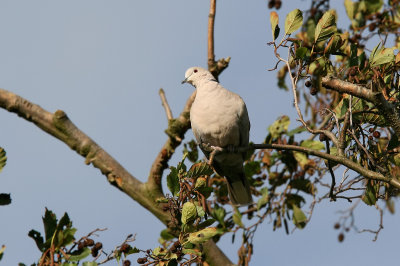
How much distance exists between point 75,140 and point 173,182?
2.05 m

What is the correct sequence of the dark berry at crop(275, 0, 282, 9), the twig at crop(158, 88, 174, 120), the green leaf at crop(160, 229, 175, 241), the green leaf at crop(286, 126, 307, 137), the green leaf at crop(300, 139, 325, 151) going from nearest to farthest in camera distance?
the green leaf at crop(160, 229, 175, 241) → the green leaf at crop(300, 139, 325, 151) → the green leaf at crop(286, 126, 307, 137) → the twig at crop(158, 88, 174, 120) → the dark berry at crop(275, 0, 282, 9)

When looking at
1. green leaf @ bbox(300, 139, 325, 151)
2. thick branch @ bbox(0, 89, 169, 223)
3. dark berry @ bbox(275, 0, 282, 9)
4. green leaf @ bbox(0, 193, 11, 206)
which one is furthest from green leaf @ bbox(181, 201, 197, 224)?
dark berry @ bbox(275, 0, 282, 9)

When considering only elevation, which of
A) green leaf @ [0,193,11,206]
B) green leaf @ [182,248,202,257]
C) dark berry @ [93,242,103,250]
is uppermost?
green leaf @ [0,193,11,206]

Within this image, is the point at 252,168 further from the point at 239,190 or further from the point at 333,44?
the point at 333,44

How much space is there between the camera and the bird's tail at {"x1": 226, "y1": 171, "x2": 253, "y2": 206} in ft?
17.7

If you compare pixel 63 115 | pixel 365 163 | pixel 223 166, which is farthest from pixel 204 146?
pixel 365 163

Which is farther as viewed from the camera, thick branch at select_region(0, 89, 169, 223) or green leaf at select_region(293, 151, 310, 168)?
green leaf at select_region(293, 151, 310, 168)

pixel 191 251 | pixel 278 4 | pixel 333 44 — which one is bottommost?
pixel 191 251

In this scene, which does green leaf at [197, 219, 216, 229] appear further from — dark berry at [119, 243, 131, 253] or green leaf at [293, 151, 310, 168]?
green leaf at [293, 151, 310, 168]

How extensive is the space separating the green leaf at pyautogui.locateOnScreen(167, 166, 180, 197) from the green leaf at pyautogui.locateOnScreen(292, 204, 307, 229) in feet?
7.08

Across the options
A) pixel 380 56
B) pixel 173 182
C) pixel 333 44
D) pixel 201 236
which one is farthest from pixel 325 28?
pixel 201 236

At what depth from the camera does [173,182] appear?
3223 mm

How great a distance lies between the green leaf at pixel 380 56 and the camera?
336cm

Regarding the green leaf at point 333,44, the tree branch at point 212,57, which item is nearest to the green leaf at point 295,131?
the tree branch at point 212,57
